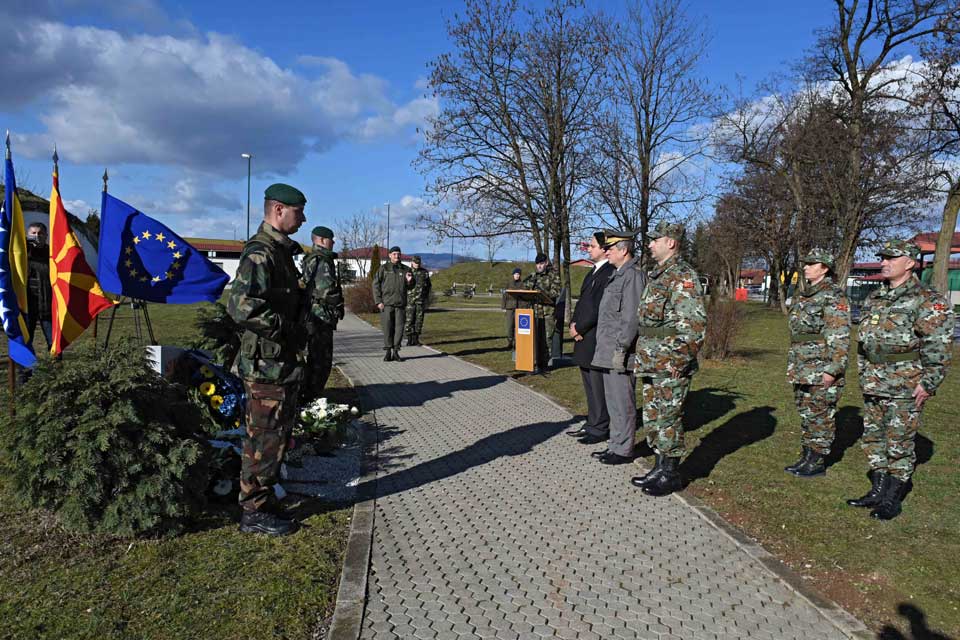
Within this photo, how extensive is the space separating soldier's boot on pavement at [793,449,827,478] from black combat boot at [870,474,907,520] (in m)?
0.83

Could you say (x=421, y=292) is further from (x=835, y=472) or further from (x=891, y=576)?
(x=891, y=576)

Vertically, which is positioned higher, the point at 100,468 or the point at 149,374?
the point at 149,374

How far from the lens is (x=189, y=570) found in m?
3.55

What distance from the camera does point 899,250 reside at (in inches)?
185

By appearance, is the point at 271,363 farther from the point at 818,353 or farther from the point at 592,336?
the point at 818,353

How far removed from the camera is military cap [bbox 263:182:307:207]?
13.3 ft

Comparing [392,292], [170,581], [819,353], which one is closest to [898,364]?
[819,353]

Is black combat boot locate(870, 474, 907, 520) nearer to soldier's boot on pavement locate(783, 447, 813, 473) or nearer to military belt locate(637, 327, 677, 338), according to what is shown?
soldier's boot on pavement locate(783, 447, 813, 473)

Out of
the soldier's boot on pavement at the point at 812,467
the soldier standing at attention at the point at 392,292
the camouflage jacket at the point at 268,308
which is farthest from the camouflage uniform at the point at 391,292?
the soldier's boot on pavement at the point at 812,467

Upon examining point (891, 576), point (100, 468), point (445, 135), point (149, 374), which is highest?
point (445, 135)

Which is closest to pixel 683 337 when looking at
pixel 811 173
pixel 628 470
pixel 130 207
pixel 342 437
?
pixel 628 470

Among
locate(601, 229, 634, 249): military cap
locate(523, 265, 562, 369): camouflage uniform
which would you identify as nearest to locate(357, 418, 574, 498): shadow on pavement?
locate(601, 229, 634, 249): military cap

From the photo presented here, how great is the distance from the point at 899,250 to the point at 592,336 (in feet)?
8.78

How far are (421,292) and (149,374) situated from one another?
11.2m
